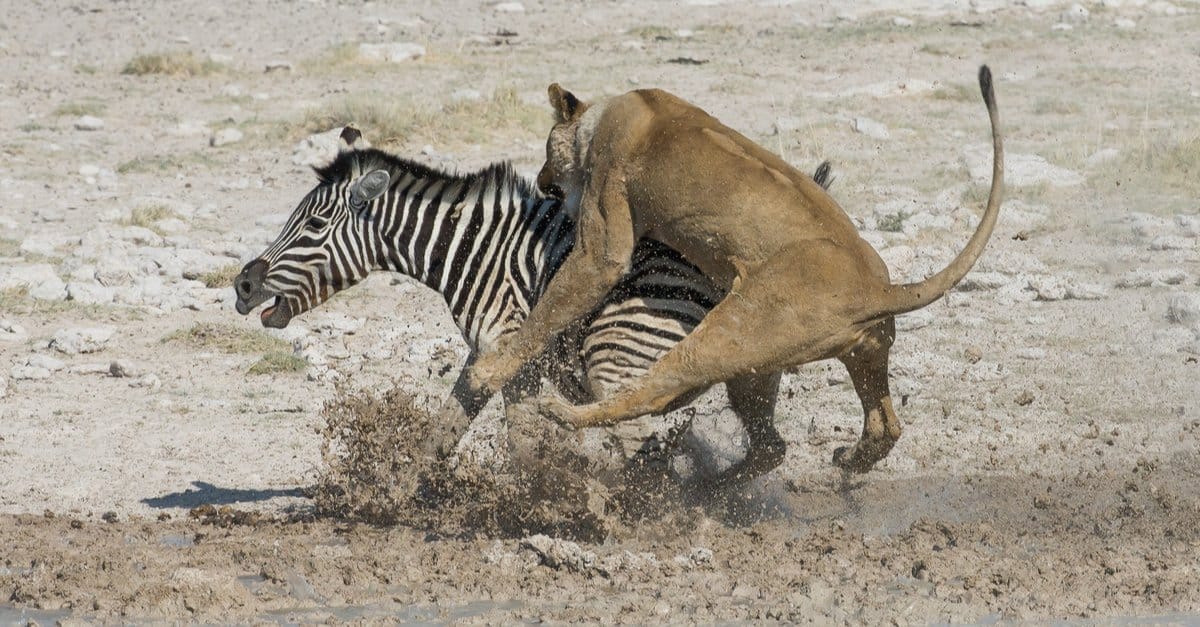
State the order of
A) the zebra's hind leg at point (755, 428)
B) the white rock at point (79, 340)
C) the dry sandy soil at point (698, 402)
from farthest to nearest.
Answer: the white rock at point (79, 340) < the zebra's hind leg at point (755, 428) < the dry sandy soil at point (698, 402)

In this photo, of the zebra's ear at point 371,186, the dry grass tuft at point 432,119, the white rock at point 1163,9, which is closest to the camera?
the zebra's ear at point 371,186

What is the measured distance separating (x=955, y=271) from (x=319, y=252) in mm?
2916

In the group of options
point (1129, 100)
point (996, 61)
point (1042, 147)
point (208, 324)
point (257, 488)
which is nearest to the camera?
point (257, 488)

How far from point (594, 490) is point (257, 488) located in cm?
210

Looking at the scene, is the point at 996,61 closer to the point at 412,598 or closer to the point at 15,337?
the point at 15,337

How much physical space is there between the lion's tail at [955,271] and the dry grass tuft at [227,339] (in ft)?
16.7

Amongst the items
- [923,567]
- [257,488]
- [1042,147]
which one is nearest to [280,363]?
[257,488]

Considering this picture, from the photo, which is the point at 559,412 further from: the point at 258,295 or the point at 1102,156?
the point at 1102,156

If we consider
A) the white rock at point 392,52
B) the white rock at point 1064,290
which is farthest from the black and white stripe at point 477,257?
the white rock at point 392,52

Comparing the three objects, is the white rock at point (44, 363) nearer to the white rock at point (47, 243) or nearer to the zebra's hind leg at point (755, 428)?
the white rock at point (47, 243)

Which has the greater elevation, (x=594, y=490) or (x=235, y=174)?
(x=594, y=490)

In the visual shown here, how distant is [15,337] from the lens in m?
9.87

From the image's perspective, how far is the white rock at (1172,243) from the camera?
428 inches

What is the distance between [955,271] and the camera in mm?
5664
